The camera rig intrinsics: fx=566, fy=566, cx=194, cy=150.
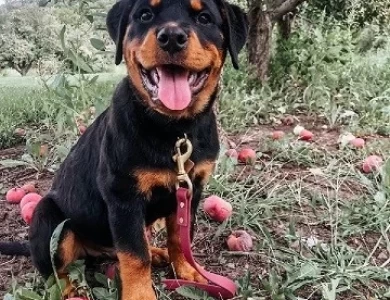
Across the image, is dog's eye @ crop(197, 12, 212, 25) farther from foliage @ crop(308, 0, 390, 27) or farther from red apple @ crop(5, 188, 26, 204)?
foliage @ crop(308, 0, 390, 27)

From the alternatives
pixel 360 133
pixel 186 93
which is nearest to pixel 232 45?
pixel 186 93

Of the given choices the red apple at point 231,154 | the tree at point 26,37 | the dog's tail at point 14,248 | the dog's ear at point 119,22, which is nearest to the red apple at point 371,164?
the red apple at point 231,154

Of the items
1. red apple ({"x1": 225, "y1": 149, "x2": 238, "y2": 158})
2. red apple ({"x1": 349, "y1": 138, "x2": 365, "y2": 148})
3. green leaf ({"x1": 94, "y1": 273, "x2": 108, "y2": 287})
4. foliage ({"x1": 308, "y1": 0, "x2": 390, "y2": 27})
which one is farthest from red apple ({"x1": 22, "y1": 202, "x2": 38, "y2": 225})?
foliage ({"x1": 308, "y1": 0, "x2": 390, "y2": 27})

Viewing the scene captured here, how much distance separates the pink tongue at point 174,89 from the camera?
8.02 feet

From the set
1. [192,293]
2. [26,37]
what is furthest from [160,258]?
[26,37]

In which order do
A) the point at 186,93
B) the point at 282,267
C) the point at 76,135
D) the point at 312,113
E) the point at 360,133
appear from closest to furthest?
the point at 186,93 → the point at 282,267 → the point at 76,135 → the point at 360,133 → the point at 312,113

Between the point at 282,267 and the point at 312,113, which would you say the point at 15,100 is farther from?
the point at 282,267

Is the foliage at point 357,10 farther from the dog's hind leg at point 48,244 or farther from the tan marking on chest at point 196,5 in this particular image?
the dog's hind leg at point 48,244

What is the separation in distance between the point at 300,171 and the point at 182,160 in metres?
1.87

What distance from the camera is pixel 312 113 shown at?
18.9ft

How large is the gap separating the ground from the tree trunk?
205 centimetres

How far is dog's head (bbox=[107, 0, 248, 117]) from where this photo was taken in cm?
239

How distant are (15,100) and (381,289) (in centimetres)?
451

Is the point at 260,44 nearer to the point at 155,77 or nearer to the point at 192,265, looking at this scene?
the point at 155,77
